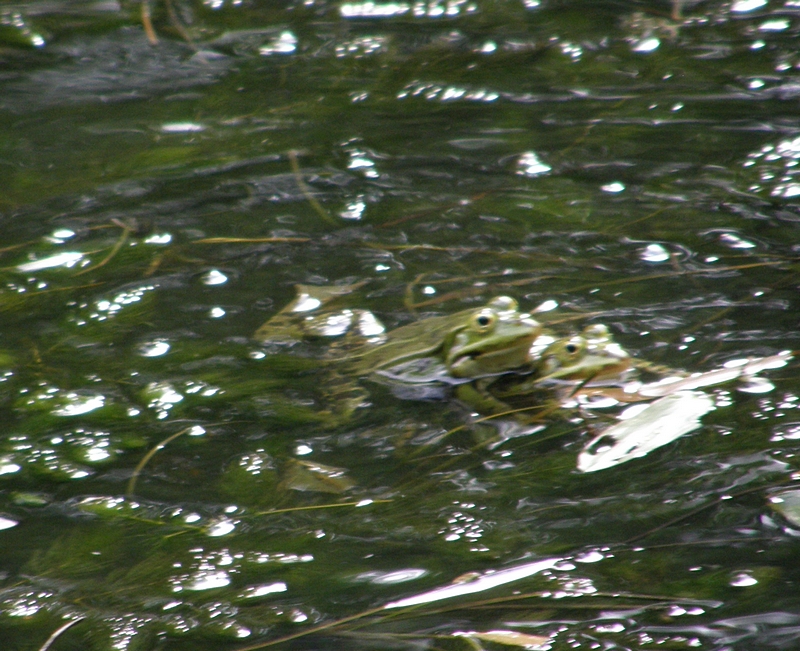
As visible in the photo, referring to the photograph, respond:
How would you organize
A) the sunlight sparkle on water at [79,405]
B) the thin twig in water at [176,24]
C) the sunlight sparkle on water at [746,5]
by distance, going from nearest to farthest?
1. the sunlight sparkle on water at [79,405]
2. the sunlight sparkle on water at [746,5]
3. the thin twig in water at [176,24]

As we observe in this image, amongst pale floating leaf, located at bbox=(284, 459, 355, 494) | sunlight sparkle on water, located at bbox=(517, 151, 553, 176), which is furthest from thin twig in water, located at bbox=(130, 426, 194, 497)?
sunlight sparkle on water, located at bbox=(517, 151, 553, 176)

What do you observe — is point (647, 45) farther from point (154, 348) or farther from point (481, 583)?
point (481, 583)

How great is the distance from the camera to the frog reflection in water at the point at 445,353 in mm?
2324

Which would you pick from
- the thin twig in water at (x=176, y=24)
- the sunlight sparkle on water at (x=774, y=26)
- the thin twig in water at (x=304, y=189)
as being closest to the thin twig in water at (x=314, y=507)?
the thin twig in water at (x=304, y=189)

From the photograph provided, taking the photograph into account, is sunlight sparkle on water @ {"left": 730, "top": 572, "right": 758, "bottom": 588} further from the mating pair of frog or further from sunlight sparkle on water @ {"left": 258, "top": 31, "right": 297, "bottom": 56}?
sunlight sparkle on water @ {"left": 258, "top": 31, "right": 297, "bottom": 56}

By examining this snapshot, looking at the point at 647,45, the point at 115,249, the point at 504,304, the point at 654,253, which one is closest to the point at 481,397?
the point at 504,304

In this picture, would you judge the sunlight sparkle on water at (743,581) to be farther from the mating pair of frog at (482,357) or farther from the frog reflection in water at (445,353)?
the frog reflection in water at (445,353)

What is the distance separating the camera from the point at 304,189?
11.3 feet

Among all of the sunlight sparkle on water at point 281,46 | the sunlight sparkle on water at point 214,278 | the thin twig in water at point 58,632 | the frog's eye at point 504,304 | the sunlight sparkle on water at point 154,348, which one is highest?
the sunlight sparkle on water at point 281,46

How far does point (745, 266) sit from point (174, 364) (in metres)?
1.83

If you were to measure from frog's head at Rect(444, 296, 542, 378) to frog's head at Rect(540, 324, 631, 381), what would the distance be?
0.30ft

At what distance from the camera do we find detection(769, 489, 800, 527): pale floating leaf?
1.72 m

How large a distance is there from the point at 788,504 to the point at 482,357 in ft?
2.98

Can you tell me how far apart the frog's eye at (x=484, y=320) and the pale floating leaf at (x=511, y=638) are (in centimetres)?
93
